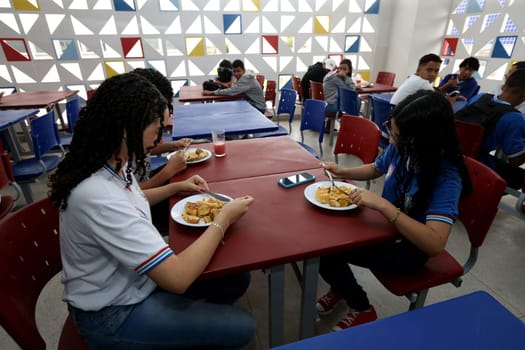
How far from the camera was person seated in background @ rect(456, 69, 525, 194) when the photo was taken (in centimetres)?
197

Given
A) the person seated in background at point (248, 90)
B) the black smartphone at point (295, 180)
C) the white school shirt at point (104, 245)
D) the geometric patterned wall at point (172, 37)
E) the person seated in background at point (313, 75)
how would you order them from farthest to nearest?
the person seated in background at point (313, 75), the geometric patterned wall at point (172, 37), the person seated in background at point (248, 90), the black smartphone at point (295, 180), the white school shirt at point (104, 245)

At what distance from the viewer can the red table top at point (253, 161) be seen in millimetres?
1478

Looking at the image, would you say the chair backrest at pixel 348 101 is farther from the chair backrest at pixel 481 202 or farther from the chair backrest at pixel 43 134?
the chair backrest at pixel 43 134

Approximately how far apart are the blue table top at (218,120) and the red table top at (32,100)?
5.73 feet

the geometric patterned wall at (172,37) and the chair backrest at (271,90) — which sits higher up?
the geometric patterned wall at (172,37)

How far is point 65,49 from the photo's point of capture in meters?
4.71

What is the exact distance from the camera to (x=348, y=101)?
12.8ft

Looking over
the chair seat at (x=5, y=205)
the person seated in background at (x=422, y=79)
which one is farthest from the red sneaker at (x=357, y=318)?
the person seated in background at (x=422, y=79)

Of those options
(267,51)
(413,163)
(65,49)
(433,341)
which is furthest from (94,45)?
(433,341)

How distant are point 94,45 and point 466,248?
5631 millimetres

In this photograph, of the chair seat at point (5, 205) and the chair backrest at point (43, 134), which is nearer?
the chair seat at point (5, 205)

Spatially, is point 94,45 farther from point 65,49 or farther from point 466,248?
point 466,248

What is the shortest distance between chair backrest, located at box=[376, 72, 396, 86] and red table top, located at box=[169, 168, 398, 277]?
198 inches

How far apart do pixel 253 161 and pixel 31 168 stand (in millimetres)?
1951
